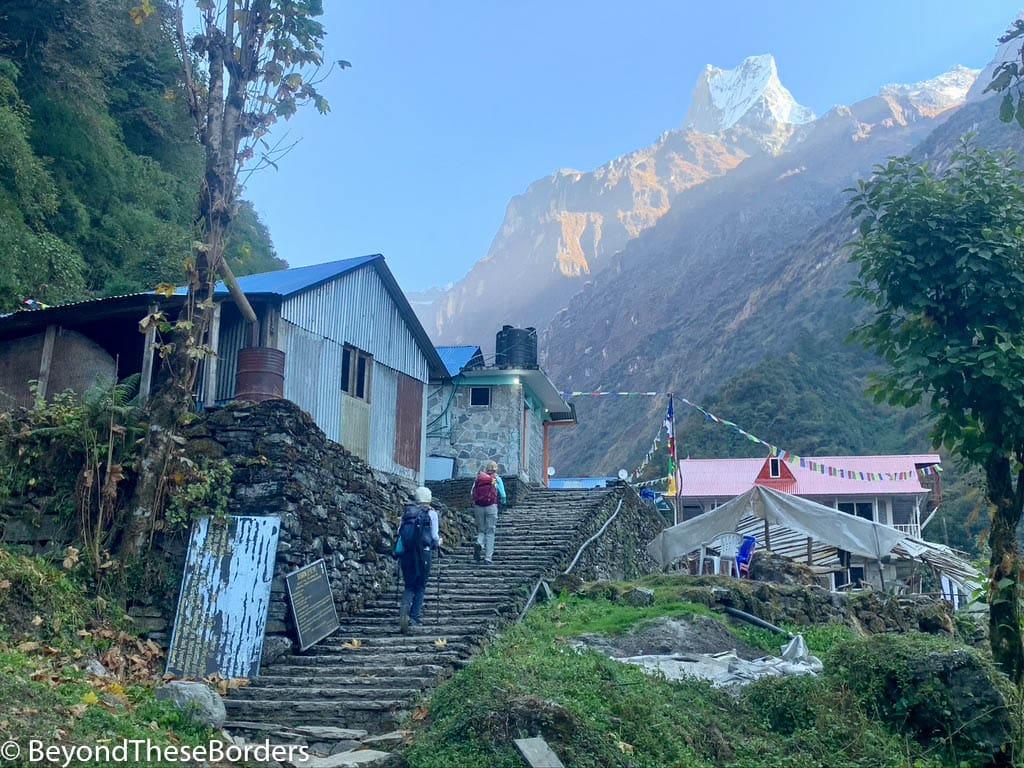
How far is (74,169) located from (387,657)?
698 inches

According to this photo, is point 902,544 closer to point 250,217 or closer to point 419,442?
point 419,442

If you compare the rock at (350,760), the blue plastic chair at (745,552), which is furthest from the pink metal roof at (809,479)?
the rock at (350,760)

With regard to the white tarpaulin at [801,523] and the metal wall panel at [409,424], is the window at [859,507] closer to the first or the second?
the white tarpaulin at [801,523]

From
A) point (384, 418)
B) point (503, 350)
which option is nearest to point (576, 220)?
point (503, 350)

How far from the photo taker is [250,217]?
126ft

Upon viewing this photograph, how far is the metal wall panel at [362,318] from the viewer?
14.8 m

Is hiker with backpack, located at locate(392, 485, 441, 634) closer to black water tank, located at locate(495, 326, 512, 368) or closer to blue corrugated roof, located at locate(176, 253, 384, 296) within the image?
blue corrugated roof, located at locate(176, 253, 384, 296)

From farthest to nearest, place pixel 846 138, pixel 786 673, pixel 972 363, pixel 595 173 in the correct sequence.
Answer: pixel 595 173 < pixel 846 138 < pixel 786 673 < pixel 972 363

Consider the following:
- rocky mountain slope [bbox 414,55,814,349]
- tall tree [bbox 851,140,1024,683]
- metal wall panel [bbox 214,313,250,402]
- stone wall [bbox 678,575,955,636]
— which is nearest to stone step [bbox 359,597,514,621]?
stone wall [bbox 678,575,955,636]

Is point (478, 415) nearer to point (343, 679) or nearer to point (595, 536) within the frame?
point (595, 536)

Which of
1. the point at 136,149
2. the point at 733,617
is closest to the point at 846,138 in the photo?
the point at 136,149

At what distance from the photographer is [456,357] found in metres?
24.6

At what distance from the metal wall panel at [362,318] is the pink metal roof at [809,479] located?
20717 millimetres

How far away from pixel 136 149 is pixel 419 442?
15.3 metres
